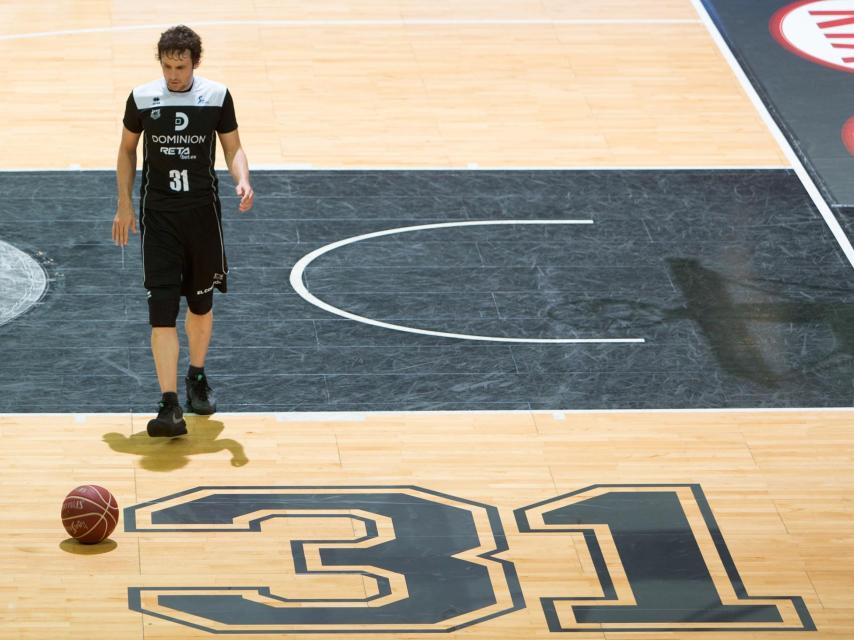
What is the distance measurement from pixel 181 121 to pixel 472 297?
2.60 metres

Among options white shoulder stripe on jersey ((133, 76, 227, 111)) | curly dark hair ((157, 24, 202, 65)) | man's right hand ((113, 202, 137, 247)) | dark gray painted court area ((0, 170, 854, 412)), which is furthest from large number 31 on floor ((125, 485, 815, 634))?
curly dark hair ((157, 24, 202, 65))

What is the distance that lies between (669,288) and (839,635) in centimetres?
365

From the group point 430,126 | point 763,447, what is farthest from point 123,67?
point 763,447

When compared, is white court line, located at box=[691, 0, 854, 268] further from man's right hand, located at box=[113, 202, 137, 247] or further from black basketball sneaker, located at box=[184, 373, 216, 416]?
man's right hand, located at box=[113, 202, 137, 247]

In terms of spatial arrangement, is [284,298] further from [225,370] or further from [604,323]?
[604,323]

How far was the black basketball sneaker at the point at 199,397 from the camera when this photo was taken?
9117mm

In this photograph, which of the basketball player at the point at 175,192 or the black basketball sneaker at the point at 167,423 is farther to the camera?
the black basketball sneaker at the point at 167,423

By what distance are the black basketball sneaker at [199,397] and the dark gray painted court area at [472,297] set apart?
0.52 ft

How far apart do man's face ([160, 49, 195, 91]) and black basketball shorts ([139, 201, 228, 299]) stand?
66 centimetres

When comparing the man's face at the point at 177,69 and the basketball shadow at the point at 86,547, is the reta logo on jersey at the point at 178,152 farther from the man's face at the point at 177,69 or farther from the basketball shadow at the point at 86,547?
the basketball shadow at the point at 86,547

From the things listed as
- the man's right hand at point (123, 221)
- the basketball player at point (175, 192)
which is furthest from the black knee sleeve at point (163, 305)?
the man's right hand at point (123, 221)

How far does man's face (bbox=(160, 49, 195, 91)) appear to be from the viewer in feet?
27.7

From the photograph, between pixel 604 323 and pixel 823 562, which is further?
pixel 604 323

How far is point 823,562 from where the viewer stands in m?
8.01
